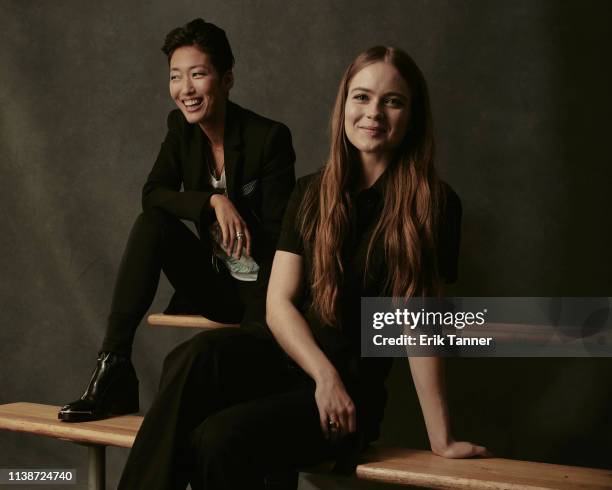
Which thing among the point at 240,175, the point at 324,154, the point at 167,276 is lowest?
the point at 167,276

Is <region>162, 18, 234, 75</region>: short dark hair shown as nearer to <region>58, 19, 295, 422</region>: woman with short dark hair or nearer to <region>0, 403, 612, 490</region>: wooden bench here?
<region>58, 19, 295, 422</region>: woman with short dark hair

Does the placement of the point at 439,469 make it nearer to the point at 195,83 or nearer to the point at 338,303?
the point at 338,303

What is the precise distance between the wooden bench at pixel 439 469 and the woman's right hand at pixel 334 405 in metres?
0.10

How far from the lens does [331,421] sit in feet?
5.47

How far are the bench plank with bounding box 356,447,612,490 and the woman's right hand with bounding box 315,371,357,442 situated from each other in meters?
0.10

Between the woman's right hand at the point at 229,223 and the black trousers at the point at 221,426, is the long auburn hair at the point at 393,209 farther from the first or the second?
the woman's right hand at the point at 229,223

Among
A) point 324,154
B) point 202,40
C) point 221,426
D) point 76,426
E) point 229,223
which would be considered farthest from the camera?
point 324,154

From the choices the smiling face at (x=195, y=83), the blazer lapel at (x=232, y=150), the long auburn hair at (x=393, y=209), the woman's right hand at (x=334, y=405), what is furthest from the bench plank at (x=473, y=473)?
the smiling face at (x=195, y=83)

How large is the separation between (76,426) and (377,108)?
97cm

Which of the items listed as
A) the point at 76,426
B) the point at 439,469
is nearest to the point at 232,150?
the point at 76,426

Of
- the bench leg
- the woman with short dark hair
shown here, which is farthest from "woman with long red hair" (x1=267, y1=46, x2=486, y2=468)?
the bench leg

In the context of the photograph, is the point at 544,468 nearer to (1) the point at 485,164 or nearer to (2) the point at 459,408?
(2) the point at 459,408

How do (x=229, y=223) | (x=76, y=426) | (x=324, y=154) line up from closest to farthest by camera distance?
(x=76, y=426) < (x=229, y=223) < (x=324, y=154)

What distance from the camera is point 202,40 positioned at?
2254 millimetres
